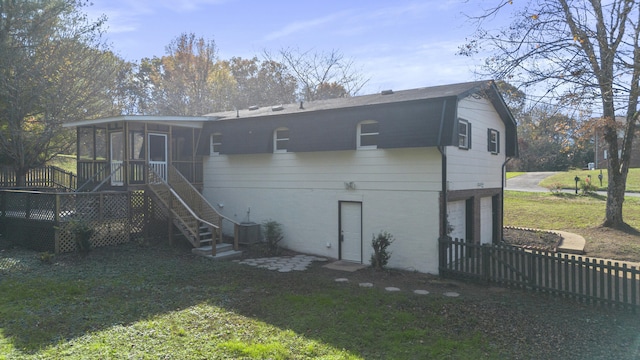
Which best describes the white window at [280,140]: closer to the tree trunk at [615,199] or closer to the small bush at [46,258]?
the small bush at [46,258]

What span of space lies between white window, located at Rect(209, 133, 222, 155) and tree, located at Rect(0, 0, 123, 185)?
889cm

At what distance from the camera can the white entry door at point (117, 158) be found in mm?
14289

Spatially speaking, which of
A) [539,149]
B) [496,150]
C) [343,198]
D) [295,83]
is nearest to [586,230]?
[496,150]

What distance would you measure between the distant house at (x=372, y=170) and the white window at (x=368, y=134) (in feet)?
0.10

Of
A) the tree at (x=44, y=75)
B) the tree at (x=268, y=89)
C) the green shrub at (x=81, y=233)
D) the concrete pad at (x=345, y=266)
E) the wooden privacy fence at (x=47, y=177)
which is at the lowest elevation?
the concrete pad at (x=345, y=266)

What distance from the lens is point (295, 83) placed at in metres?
36.1

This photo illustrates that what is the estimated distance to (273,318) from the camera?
23.2 ft

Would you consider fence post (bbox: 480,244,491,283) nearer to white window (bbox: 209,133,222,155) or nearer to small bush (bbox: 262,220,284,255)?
small bush (bbox: 262,220,284,255)

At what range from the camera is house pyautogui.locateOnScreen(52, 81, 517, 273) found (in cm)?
1118

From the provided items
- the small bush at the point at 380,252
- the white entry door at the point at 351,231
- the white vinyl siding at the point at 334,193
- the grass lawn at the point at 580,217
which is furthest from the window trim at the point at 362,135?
the grass lawn at the point at 580,217

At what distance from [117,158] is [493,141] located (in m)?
14.3

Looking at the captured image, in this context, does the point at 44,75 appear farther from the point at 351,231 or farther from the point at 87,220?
the point at 351,231

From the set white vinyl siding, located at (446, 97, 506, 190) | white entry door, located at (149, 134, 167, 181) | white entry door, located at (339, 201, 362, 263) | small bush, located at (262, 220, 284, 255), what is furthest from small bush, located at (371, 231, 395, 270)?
white entry door, located at (149, 134, 167, 181)

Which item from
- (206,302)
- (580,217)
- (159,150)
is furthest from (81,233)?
(580,217)
